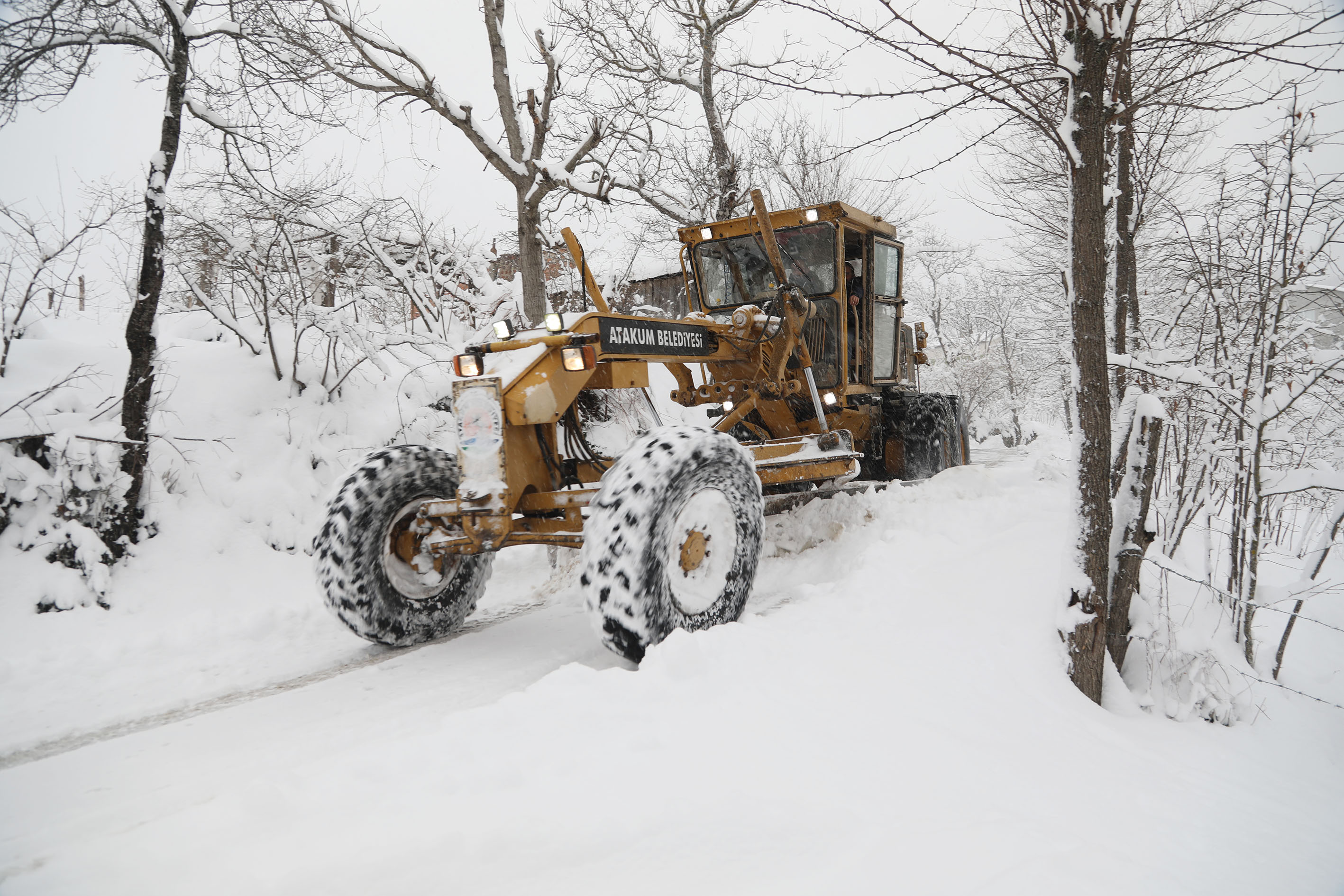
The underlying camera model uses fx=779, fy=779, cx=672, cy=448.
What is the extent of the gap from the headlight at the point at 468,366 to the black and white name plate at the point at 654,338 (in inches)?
26.9

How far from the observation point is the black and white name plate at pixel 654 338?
440 centimetres

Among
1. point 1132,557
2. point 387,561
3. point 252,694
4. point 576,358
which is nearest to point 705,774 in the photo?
point 576,358

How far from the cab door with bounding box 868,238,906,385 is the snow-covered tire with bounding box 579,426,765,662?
3.18m

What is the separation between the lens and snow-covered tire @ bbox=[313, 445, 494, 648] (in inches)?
166

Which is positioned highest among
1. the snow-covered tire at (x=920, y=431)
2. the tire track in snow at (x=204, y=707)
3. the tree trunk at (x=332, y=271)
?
the tree trunk at (x=332, y=271)

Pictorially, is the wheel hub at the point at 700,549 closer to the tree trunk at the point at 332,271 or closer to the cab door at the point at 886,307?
the cab door at the point at 886,307

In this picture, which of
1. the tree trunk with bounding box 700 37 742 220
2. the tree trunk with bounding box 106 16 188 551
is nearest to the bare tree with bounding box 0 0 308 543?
the tree trunk with bounding box 106 16 188 551

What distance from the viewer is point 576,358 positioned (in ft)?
13.7

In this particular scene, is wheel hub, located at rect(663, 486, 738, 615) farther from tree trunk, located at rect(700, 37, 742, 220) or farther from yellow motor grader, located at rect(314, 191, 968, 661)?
tree trunk, located at rect(700, 37, 742, 220)

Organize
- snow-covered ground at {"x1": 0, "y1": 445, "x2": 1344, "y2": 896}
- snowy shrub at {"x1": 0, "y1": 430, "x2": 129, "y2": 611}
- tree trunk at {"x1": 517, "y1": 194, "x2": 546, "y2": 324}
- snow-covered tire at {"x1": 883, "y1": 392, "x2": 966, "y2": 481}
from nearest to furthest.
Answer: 1. snow-covered ground at {"x1": 0, "y1": 445, "x2": 1344, "y2": 896}
2. snowy shrub at {"x1": 0, "y1": 430, "x2": 129, "y2": 611}
3. snow-covered tire at {"x1": 883, "y1": 392, "x2": 966, "y2": 481}
4. tree trunk at {"x1": 517, "y1": 194, "x2": 546, "y2": 324}

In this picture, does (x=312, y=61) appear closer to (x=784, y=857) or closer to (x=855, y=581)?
(x=855, y=581)

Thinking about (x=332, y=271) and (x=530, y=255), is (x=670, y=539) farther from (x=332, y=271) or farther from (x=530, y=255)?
(x=530, y=255)

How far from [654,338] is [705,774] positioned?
286 centimetres

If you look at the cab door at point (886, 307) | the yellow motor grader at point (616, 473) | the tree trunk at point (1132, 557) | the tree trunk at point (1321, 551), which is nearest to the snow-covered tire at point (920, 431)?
the cab door at point (886, 307)
